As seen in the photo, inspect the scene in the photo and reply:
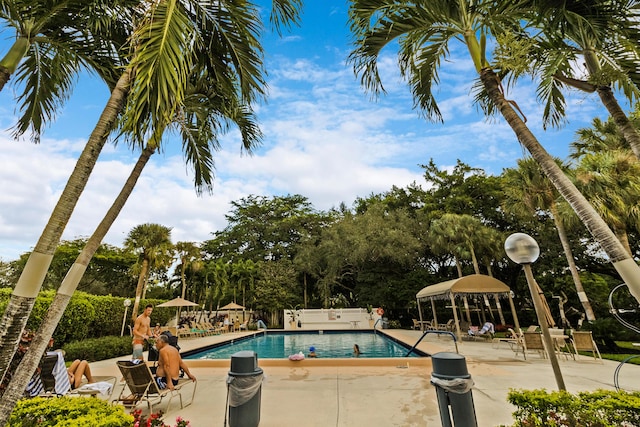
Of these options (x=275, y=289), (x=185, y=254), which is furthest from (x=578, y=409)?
(x=185, y=254)

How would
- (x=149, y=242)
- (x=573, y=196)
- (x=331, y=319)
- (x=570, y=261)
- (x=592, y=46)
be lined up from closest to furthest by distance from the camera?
1. (x=573, y=196)
2. (x=592, y=46)
3. (x=570, y=261)
4. (x=149, y=242)
5. (x=331, y=319)

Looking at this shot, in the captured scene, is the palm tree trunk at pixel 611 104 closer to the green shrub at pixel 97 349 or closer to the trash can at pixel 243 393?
the trash can at pixel 243 393

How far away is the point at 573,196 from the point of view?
3.93 metres

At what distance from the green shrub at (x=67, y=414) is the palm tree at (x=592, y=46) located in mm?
6542

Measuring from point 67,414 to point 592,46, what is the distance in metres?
7.44

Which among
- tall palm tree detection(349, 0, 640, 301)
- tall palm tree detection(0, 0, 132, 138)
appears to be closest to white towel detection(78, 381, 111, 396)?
tall palm tree detection(0, 0, 132, 138)

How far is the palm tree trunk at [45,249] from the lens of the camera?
2451mm

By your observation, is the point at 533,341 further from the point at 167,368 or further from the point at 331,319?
the point at 331,319

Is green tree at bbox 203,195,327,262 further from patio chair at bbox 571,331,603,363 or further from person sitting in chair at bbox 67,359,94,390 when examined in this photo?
person sitting in chair at bbox 67,359,94,390

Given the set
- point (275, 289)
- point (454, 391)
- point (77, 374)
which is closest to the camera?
point (454, 391)

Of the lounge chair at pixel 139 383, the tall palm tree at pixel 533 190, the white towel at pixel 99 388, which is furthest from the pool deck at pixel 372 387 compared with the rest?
the tall palm tree at pixel 533 190

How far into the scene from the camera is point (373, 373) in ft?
23.1

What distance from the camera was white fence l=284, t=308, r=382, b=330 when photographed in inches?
859

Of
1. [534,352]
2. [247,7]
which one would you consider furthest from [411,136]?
[247,7]
